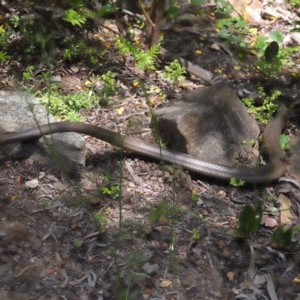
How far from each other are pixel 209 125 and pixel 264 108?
0.76 m

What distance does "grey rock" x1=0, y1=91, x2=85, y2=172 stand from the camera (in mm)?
4105

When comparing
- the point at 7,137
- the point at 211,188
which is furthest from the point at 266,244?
the point at 7,137

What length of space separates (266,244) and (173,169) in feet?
2.85

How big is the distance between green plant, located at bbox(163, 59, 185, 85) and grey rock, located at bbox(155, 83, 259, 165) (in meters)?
0.45

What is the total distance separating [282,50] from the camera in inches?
225

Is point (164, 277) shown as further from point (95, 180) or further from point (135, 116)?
point (135, 116)

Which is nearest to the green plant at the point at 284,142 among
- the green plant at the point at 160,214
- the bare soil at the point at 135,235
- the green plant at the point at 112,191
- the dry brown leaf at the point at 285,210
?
the bare soil at the point at 135,235

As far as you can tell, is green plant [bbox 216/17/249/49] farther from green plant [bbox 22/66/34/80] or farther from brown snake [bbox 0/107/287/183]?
green plant [bbox 22/66/34/80]

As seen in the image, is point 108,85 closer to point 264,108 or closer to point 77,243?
point 264,108

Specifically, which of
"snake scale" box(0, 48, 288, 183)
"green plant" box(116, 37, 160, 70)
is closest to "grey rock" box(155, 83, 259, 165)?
"snake scale" box(0, 48, 288, 183)

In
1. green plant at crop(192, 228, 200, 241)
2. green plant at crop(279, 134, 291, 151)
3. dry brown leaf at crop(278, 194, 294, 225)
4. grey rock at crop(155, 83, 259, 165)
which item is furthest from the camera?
green plant at crop(279, 134, 291, 151)

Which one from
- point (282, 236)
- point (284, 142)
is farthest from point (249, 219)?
point (284, 142)

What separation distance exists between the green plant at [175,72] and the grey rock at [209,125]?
452 mm

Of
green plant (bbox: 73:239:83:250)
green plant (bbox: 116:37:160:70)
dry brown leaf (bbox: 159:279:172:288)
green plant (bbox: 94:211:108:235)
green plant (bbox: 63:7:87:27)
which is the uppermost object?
green plant (bbox: 63:7:87:27)
